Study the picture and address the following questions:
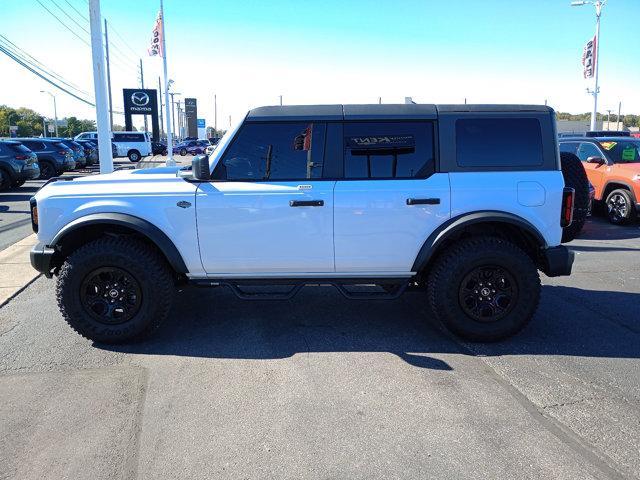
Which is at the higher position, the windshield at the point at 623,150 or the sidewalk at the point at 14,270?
the windshield at the point at 623,150

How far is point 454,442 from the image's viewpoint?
295 centimetres

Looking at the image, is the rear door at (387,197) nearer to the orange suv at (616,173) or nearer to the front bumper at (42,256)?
the front bumper at (42,256)

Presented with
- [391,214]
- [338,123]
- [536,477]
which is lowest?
[536,477]

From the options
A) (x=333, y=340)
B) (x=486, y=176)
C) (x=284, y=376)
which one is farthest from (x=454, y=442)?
(x=486, y=176)

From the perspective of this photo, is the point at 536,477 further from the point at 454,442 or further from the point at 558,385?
the point at 558,385

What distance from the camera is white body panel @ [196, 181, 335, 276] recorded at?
4.20m

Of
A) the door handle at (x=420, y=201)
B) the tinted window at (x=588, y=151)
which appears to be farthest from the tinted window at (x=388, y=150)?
the tinted window at (x=588, y=151)

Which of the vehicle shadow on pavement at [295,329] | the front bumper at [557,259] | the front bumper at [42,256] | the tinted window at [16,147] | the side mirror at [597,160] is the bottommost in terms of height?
the vehicle shadow on pavement at [295,329]

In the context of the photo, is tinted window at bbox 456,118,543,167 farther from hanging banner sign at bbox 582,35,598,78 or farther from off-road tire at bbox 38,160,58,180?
hanging banner sign at bbox 582,35,598,78

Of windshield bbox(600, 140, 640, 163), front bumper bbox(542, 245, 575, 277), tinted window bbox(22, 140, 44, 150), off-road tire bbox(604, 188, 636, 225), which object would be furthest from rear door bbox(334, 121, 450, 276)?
tinted window bbox(22, 140, 44, 150)

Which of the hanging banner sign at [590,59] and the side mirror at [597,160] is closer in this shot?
the side mirror at [597,160]

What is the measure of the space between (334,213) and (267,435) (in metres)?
1.89

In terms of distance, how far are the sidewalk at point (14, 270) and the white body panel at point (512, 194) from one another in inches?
194

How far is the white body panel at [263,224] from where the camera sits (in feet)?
A: 13.8
